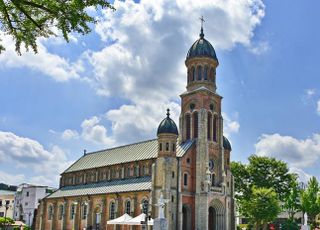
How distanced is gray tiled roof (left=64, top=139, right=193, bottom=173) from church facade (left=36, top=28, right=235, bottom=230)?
8.5 inches

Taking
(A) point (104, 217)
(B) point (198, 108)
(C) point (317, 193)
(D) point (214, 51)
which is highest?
(D) point (214, 51)

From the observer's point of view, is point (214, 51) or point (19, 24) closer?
point (19, 24)

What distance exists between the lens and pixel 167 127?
5697 cm

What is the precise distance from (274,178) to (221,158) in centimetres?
1685

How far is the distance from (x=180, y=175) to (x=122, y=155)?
52.8ft

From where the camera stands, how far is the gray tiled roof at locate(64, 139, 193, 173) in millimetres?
62484

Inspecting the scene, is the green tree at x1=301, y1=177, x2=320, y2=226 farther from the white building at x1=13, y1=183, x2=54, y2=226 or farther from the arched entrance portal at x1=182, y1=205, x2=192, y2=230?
the white building at x1=13, y1=183, x2=54, y2=226

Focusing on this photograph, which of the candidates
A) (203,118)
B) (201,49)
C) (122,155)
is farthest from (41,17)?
(122,155)

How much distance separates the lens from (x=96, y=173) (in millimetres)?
72375

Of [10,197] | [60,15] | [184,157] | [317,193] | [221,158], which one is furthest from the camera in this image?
[10,197]

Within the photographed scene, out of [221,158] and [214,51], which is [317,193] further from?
[214,51]

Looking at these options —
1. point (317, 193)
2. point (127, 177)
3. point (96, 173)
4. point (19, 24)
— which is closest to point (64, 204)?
point (96, 173)

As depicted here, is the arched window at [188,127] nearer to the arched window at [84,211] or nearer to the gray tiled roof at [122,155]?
the gray tiled roof at [122,155]

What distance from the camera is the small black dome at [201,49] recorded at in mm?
63625
